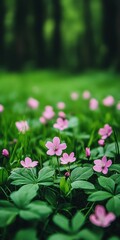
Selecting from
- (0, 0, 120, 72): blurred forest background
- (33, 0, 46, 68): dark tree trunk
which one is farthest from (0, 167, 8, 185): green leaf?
(33, 0, 46, 68): dark tree trunk

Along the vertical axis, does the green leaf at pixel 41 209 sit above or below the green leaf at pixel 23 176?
above

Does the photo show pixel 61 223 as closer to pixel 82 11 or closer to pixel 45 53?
pixel 82 11

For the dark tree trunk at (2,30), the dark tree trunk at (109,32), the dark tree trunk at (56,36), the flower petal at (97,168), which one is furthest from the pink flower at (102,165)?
the dark tree trunk at (2,30)

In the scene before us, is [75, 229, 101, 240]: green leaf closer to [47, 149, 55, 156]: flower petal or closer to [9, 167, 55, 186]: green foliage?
[9, 167, 55, 186]: green foliage

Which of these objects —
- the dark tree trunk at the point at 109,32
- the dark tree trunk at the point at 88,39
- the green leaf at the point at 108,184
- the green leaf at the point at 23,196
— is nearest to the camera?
the green leaf at the point at 23,196

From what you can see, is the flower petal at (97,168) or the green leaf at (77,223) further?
the flower petal at (97,168)

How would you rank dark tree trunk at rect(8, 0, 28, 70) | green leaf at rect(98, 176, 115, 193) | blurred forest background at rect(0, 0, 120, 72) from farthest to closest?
dark tree trunk at rect(8, 0, 28, 70), blurred forest background at rect(0, 0, 120, 72), green leaf at rect(98, 176, 115, 193)

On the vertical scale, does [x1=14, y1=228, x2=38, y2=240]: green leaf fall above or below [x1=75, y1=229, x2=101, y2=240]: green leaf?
above

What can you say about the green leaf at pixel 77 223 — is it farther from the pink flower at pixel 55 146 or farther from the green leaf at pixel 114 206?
the pink flower at pixel 55 146

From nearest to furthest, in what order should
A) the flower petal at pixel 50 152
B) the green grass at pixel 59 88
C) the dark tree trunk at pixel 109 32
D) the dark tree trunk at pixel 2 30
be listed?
1. the flower petal at pixel 50 152
2. the green grass at pixel 59 88
3. the dark tree trunk at pixel 109 32
4. the dark tree trunk at pixel 2 30

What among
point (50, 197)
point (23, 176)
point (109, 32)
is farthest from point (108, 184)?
point (109, 32)
